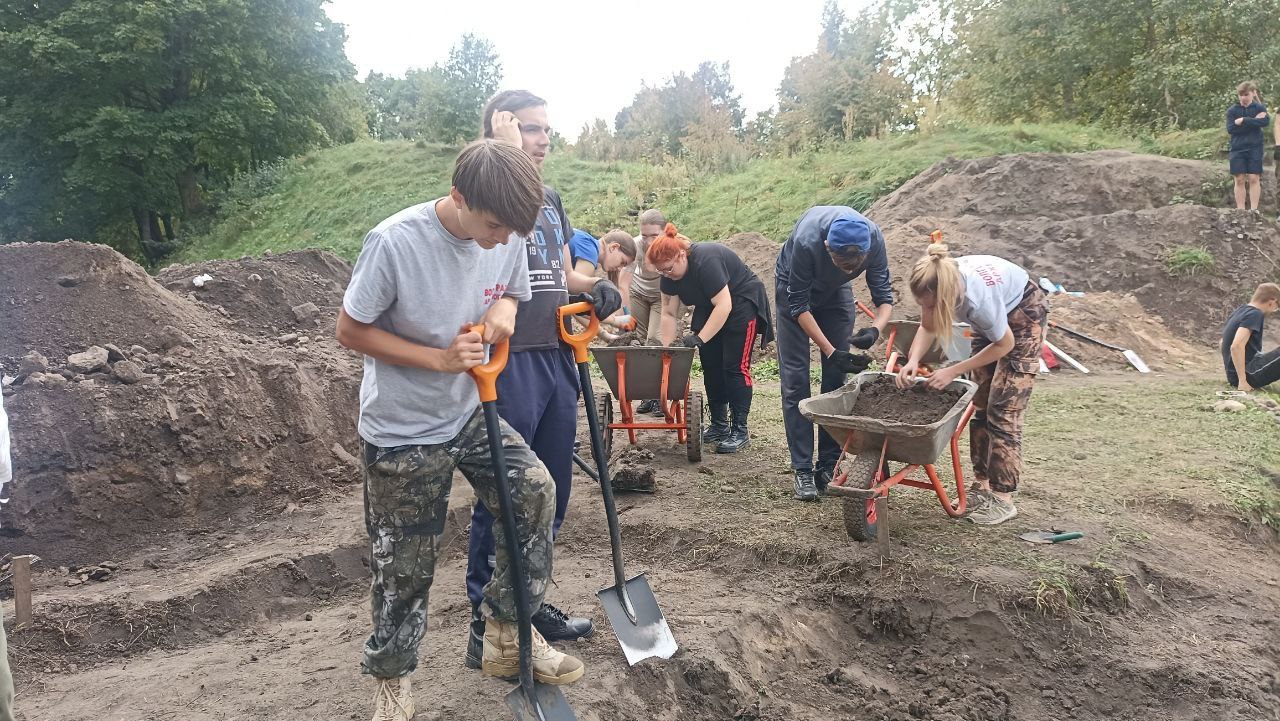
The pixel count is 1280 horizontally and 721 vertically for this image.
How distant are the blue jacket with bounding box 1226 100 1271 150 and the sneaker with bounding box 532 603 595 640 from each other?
12.4 metres

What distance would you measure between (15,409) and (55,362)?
866 millimetres

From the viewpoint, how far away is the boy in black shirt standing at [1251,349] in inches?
291

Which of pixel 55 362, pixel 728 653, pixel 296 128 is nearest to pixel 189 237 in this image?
pixel 296 128

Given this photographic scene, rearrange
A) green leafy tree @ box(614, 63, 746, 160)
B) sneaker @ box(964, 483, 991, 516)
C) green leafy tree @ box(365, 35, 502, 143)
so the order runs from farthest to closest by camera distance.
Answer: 1. green leafy tree @ box(365, 35, 502, 143)
2. green leafy tree @ box(614, 63, 746, 160)
3. sneaker @ box(964, 483, 991, 516)

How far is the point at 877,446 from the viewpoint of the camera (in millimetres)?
3855

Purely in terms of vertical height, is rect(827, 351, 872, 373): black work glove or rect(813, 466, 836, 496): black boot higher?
rect(827, 351, 872, 373): black work glove

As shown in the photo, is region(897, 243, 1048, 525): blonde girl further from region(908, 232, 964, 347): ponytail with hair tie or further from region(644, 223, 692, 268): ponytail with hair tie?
region(644, 223, 692, 268): ponytail with hair tie

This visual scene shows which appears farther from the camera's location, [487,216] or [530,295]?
[530,295]

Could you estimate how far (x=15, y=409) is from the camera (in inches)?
198

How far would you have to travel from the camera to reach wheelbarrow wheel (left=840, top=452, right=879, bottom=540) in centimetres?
385

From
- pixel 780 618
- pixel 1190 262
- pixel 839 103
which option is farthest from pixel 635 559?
pixel 839 103

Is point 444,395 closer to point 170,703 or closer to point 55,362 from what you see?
point 170,703

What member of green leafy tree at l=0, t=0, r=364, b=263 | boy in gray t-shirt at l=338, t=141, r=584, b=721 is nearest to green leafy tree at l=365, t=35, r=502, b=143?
green leafy tree at l=0, t=0, r=364, b=263

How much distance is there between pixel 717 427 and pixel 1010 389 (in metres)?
2.47
